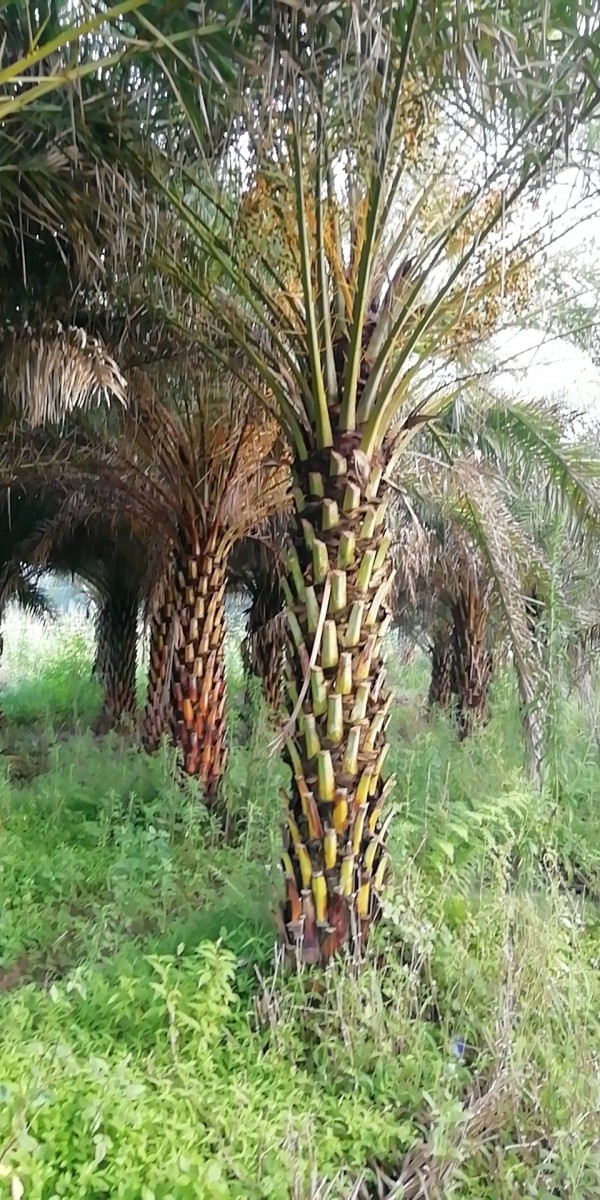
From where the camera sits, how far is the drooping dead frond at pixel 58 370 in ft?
11.3

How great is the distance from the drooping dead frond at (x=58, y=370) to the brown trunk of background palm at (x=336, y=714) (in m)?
1.00

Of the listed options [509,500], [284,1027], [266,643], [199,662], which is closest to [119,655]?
[266,643]

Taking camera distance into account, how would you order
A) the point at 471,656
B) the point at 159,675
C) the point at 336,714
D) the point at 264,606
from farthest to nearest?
the point at 264,606
the point at 471,656
the point at 159,675
the point at 336,714

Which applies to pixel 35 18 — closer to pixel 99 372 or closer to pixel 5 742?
pixel 99 372

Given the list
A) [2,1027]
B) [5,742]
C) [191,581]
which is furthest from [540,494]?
[5,742]

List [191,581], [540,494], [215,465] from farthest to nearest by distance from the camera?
[191,581]
[215,465]
[540,494]

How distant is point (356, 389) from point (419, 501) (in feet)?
11.4

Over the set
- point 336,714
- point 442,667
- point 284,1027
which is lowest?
point 284,1027

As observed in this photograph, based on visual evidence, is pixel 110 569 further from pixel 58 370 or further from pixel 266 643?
pixel 58 370

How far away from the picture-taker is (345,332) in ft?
10.9

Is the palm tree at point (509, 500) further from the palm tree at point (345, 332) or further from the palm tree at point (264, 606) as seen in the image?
the palm tree at point (264, 606)

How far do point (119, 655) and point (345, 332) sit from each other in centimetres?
786

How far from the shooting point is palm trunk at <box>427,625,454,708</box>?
10305mm

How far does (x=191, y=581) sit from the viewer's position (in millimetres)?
5879
